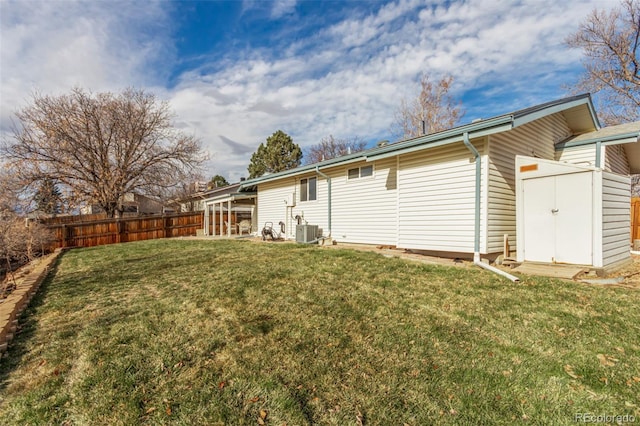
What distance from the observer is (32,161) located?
48.0 ft

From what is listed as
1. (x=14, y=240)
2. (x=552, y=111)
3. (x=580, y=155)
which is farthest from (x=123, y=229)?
(x=580, y=155)

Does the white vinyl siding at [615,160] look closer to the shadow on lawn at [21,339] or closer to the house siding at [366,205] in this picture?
the house siding at [366,205]

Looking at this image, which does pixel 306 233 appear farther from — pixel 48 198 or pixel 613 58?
pixel 613 58

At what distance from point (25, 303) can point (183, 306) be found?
2464mm

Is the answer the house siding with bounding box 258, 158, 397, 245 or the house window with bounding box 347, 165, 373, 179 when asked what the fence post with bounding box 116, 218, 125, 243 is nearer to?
the house siding with bounding box 258, 158, 397, 245

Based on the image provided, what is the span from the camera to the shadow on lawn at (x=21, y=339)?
2.48 metres

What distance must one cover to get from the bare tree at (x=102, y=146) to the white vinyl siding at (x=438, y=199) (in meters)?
15.5

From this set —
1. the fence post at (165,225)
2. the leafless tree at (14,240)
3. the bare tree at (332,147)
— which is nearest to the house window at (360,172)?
the leafless tree at (14,240)

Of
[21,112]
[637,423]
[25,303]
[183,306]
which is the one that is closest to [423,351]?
[637,423]

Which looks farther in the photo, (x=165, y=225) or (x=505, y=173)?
(x=165, y=225)

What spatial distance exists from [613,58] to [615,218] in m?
14.7

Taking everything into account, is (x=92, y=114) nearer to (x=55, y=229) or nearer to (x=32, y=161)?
(x=32, y=161)

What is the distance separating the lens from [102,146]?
1620cm

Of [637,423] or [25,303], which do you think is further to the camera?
[25,303]
